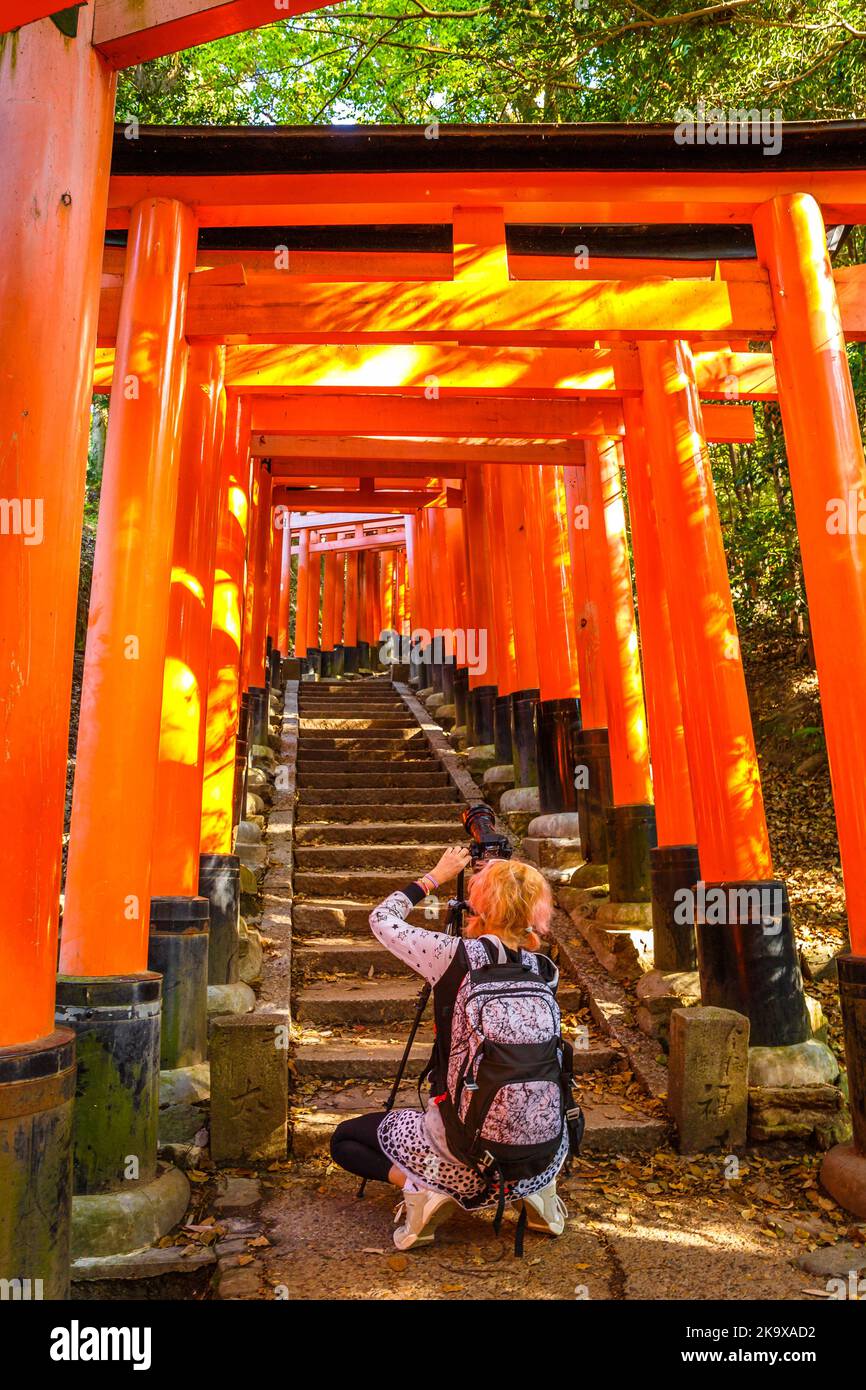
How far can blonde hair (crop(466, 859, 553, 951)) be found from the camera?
11.8ft

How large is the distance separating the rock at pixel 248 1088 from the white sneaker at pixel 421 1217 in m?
0.86

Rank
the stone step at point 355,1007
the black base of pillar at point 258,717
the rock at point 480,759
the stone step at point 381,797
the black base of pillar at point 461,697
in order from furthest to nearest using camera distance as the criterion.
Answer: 1. the black base of pillar at point 461,697
2. the rock at point 480,759
3. the black base of pillar at point 258,717
4. the stone step at point 381,797
5. the stone step at point 355,1007

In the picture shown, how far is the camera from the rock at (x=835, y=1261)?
3770 mm

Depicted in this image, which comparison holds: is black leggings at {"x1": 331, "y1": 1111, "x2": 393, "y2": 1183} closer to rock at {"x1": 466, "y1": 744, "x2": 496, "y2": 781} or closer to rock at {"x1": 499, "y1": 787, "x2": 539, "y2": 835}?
rock at {"x1": 499, "y1": 787, "x2": 539, "y2": 835}

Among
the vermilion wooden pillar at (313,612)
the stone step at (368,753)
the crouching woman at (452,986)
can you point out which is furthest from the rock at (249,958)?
the vermilion wooden pillar at (313,612)

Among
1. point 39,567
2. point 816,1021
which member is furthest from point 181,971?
point 816,1021

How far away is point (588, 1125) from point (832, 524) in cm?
300

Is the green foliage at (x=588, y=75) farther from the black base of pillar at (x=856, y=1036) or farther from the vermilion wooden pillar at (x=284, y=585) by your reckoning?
the vermilion wooden pillar at (x=284, y=585)

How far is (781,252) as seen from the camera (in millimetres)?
5125

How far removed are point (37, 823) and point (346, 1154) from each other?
208 cm

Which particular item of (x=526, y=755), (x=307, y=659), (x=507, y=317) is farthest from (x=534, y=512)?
(x=307, y=659)

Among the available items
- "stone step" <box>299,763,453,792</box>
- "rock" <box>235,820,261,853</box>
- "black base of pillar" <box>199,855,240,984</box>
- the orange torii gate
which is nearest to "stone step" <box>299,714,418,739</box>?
"stone step" <box>299,763,453,792</box>

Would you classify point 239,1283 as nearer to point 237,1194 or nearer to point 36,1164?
point 237,1194

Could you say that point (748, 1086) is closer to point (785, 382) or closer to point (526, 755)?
point (785, 382)
